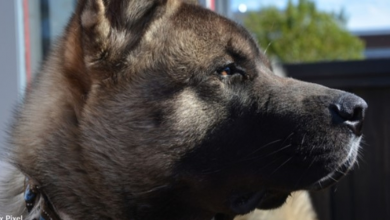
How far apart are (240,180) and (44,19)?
2661 millimetres

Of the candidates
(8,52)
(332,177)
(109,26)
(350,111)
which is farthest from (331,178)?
(8,52)

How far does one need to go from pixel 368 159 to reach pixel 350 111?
2.41 metres

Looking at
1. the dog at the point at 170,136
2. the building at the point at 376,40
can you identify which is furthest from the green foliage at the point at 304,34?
the dog at the point at 170,136

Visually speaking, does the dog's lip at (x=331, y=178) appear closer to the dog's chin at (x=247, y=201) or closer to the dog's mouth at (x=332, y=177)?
the dog's mouth at (x=332, y=177)

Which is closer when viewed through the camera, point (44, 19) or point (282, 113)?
point (282, 113)

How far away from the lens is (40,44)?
16.3ft

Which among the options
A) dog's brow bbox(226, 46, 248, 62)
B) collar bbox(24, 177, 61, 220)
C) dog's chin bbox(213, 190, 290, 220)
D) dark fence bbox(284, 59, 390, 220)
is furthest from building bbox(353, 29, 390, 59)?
collar bbox(24, 177, 61, 220)

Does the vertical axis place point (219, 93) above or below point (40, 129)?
above

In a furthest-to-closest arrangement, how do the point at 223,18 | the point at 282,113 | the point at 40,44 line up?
the point at 40,44, the point at 223,18, the point at 282,113

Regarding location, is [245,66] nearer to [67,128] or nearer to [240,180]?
[240,180]

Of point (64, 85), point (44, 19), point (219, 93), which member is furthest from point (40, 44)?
point (219, 93)

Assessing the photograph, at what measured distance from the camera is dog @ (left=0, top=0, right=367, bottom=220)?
2.74 metres

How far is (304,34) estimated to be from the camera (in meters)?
25.0

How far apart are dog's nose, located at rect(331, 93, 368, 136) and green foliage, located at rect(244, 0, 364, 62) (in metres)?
20.5
